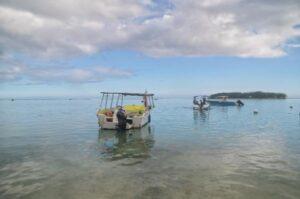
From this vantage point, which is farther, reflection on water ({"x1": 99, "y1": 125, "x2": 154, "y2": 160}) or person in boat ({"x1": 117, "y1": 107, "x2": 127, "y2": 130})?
person in boat ({"x1": 117, "y1": 107, "x2": 127, "y2": 130})

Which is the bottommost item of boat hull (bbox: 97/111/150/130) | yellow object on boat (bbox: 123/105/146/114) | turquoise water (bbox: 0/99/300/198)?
turquoise water (bbox: 0/99/300/198)

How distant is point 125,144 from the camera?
28.6m

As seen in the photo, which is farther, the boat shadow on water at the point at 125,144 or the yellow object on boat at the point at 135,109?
the yellow object on boat at the point at 135,109

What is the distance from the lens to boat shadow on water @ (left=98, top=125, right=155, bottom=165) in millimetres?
23041

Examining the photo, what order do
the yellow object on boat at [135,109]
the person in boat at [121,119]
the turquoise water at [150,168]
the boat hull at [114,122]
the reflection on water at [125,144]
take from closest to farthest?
the turquoise water at [150,168], the reflection on water at [125,144], the person in boat at [121,119], the boat hull at [114,122], the yellow object on boat at [135,109]

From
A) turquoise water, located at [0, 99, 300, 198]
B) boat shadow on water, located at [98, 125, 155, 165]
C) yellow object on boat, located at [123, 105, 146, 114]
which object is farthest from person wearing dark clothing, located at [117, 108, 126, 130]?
yellow object on boat, located at [123, 105, 146, 114]

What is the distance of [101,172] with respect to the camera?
1812cm

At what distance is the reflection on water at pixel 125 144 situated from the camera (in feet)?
77.4

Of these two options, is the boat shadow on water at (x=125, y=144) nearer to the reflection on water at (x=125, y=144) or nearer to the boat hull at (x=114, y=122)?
the reflection on water at (x=125, y=144)

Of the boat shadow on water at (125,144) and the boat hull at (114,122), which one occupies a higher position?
the boat hull at (114,122)

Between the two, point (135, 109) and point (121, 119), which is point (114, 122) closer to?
point (121, 119)

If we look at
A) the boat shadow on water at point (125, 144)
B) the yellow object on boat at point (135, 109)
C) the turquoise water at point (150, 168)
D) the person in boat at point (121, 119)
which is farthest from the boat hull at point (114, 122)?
the turquoise water at point (150, 168)

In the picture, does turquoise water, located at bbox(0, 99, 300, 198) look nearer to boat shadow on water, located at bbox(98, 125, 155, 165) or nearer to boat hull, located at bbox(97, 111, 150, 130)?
boat shadow on water, located at bbox(98, 125, 155, 165)

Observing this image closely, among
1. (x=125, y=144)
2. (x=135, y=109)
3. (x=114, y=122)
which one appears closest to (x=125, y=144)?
(x=125, y=144)
